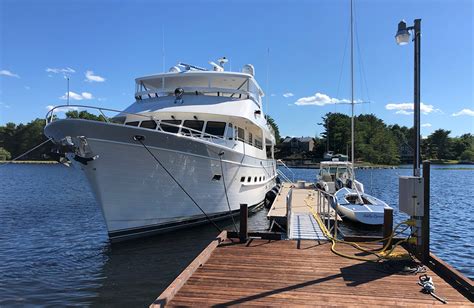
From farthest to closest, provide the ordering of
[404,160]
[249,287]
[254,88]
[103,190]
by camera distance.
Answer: [404,160], [254,88], [103,190], [249,287]

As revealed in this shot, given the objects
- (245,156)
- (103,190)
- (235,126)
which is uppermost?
(235,126)

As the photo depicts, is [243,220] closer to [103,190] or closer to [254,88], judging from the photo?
[103,190]

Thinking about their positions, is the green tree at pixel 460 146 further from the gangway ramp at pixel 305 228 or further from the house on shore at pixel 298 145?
the gangway ramp at pixel 305 228

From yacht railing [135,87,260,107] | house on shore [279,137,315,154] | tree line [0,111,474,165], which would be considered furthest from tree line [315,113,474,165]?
yacht railing [135,87,260,107]

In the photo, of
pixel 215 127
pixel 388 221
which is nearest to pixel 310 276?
pixel 388 221

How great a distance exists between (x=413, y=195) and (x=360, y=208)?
803 centimetres

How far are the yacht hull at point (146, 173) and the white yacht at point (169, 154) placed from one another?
0.03 m

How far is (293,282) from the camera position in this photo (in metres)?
5.28

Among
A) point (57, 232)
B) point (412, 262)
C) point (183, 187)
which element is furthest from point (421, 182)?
point (57, 232)

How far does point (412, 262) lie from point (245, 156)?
8.88m

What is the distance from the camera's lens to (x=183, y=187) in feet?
37.4

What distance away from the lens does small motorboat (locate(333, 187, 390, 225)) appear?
1297cm

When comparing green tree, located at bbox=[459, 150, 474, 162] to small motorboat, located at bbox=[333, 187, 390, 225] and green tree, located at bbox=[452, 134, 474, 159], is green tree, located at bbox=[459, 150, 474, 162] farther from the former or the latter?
small motorboat, located at bbox=[333, 187, 390, 225]

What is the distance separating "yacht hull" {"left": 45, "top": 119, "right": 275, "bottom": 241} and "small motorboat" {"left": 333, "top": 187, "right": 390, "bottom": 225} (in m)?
4.17
